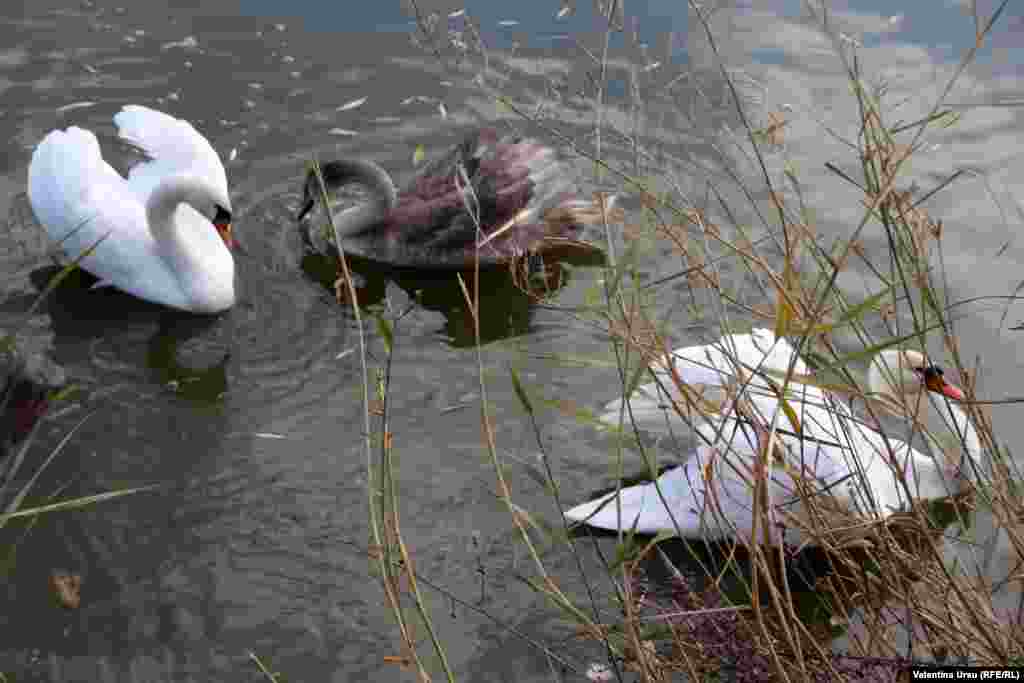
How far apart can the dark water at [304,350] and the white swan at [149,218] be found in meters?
0.14

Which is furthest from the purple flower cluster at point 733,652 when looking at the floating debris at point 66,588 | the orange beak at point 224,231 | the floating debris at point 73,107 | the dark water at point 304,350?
the floating debris at point 73,107

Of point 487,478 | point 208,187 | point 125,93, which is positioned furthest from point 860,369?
point 125,93

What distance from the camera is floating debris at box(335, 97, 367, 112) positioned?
6809mm

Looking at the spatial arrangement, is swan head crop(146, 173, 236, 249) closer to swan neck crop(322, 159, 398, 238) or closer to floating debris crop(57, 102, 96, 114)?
swan neck crop(322, 159, 398, 238)

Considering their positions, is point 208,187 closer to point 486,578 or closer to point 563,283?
point 563,283

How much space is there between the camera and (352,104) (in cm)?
683

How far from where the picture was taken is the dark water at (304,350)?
12.8ft

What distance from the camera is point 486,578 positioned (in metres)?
4.07

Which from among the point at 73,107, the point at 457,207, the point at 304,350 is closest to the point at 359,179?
the point at 457,207

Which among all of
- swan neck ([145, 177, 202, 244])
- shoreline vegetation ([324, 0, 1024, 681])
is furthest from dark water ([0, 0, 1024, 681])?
swan neck ([145, 177, 202, 244])

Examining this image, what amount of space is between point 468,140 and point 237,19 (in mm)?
2213

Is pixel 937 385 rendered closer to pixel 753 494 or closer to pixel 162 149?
pixel 753 494

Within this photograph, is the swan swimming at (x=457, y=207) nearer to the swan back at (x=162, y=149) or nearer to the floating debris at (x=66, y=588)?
the swan back at (x=162, y=149)

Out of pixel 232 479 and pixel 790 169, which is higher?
pixel 790 169
